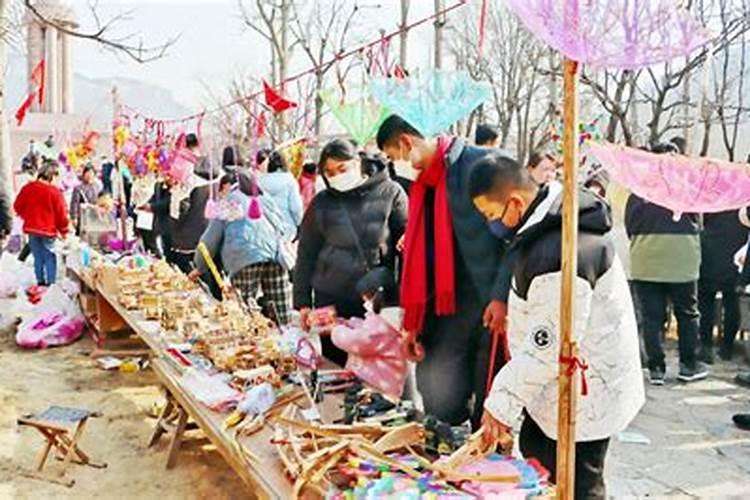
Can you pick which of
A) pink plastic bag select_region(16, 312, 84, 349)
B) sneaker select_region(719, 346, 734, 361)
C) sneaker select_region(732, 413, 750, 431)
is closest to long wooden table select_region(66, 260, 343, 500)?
sneaker select_region(732, 413, 750, 431)

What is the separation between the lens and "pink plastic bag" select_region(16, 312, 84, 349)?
6.40 m

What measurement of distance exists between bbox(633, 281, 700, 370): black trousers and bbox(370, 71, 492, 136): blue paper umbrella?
113 inches

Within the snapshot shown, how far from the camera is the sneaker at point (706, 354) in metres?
5.98

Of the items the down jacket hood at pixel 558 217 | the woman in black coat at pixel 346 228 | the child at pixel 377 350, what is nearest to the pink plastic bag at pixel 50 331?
the woman in black coat at pixel 346 228

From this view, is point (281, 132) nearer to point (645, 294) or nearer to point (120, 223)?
point (120, 223)

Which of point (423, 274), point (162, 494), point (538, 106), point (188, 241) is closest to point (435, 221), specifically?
point (423, 274)

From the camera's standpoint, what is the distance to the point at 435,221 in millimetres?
→ 2898

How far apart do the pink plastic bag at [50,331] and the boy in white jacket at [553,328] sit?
203 inches

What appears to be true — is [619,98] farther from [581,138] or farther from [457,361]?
[457,361]

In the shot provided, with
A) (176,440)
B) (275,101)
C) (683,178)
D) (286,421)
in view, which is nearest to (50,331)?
(275,101)

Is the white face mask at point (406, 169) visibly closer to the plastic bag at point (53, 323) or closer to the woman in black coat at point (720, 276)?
the woman in black coat at point (720, 276)

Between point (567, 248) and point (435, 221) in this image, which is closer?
point (567, 248)

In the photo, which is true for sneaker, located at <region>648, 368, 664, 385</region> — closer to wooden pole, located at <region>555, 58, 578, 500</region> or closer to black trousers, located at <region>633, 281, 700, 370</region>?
black trousers, located at <region>633, 281, 700, 370</region>

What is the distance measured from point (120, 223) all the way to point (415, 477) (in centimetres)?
667
